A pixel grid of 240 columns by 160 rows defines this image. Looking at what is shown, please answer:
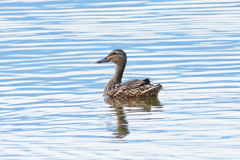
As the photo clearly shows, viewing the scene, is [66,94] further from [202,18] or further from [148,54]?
[202,18]

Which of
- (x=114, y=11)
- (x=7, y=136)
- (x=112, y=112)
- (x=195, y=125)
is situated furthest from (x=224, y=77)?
(x=114, y=11)

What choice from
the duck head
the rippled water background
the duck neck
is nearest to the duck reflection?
the rippled water background

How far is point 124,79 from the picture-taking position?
62.6 ft

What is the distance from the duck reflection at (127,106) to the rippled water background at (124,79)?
17mm

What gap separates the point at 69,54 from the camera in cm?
2119

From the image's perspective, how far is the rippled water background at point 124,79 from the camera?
40.0ft

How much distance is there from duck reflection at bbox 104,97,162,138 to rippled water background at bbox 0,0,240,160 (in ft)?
0.06

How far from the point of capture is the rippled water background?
12188mm

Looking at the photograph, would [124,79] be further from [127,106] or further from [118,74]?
[127,106]

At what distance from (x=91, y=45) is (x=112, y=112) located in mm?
7430

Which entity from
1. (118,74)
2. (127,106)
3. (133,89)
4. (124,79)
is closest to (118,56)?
(118,74)

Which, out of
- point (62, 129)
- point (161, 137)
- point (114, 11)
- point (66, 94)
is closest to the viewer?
point (161, 137)

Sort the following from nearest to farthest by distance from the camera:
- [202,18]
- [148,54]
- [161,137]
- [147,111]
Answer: [161,137], [147,111], [148,54], [202,18]

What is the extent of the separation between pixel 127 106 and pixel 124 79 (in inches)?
138
